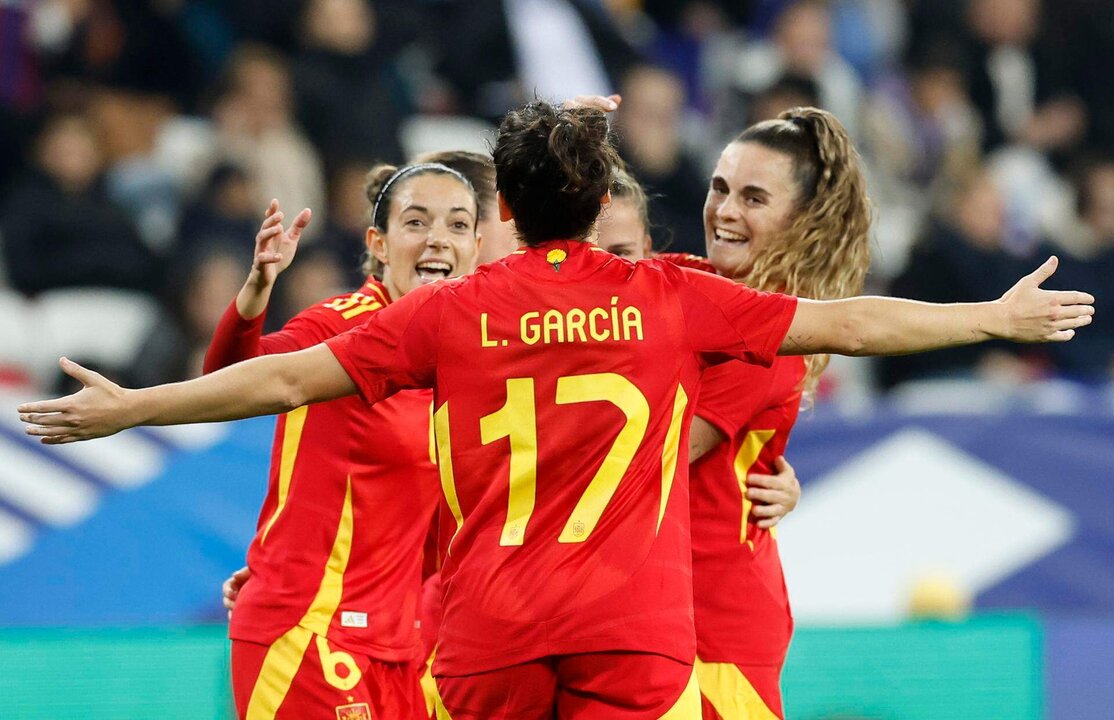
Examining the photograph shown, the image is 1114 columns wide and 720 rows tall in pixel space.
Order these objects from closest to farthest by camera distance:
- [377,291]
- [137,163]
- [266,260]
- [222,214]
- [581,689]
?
[581,689] → [266,260] → [377,291] → [222,214] → [137,163]

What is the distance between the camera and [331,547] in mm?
4453

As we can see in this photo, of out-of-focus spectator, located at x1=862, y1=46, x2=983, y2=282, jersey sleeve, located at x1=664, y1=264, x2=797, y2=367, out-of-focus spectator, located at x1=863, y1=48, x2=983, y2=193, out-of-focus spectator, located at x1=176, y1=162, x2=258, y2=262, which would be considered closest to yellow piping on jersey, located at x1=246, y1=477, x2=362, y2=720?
jersey sleeve, located at x1=664, y1=264, x2=797, y2=367

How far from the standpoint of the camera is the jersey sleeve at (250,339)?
A: 432cm

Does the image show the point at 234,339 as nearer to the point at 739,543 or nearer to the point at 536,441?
the point at 536,441

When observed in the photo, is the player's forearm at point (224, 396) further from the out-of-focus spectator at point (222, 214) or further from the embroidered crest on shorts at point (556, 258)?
the out-of-focus spectator at point (222, 214)

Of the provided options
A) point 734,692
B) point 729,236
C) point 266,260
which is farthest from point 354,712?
point 729,236

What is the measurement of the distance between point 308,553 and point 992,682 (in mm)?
3574

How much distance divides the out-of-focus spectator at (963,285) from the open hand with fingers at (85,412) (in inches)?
269

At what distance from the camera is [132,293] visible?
9.60 meters

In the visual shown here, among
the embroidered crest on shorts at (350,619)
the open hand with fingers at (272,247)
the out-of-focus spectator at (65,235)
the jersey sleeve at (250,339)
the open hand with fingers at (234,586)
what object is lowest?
the embroidered crest on shorts at (350,619)

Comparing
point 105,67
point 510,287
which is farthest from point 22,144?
point 510,287

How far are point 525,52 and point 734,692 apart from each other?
7.15m

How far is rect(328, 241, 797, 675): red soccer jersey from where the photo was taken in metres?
3.62

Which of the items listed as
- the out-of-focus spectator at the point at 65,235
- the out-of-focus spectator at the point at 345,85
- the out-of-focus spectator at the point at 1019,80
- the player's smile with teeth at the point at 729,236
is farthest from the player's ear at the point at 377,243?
the out-of-focus spectator at the point at 1019,80
